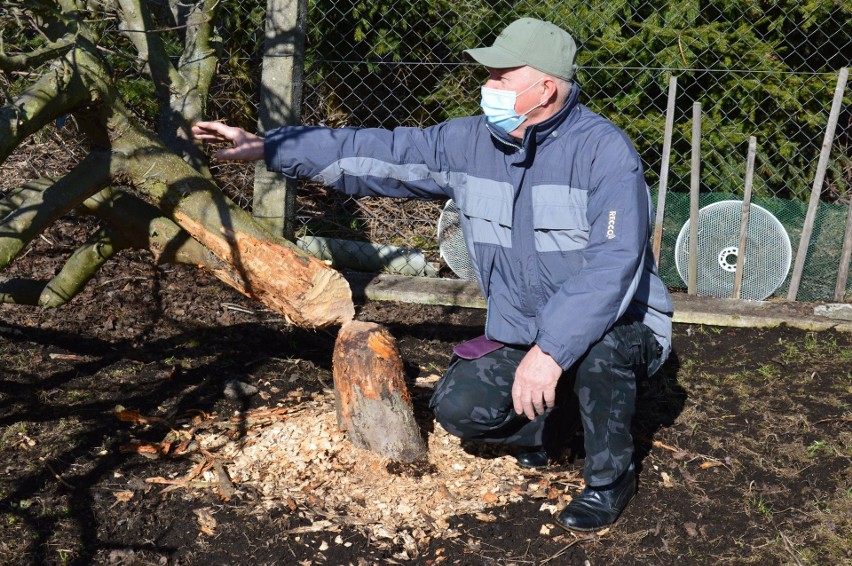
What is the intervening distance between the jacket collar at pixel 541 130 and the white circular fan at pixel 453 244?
7.84 feet

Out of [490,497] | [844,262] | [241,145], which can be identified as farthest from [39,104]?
[844,262]

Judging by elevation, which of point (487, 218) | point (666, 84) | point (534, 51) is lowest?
point (487, 218)

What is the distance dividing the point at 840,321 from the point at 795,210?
0.72 m

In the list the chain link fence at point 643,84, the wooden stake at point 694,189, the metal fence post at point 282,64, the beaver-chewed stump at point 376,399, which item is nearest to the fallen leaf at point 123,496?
the beaver-chewed stump at point 376,399

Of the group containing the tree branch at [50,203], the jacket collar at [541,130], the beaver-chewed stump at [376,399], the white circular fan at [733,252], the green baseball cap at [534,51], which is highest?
the green baseball cap at [534,51]

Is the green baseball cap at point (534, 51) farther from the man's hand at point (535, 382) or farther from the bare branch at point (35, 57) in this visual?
the bare branch at point (35, 57)

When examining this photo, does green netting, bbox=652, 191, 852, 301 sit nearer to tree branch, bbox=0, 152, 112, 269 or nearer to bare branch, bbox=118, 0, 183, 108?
bare branch, bbox=118, 0, 183, 108

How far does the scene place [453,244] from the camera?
18.0 ft

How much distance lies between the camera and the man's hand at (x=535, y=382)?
112 inches

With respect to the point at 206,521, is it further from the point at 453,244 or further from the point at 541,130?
the point at 453,244

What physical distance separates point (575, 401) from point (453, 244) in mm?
2178

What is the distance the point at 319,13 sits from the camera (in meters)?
5.62

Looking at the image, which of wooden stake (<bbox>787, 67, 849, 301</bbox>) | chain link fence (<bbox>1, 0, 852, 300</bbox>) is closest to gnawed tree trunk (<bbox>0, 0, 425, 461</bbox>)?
chain link fence (<bbox>1, 0, 852, 300</bbox>)

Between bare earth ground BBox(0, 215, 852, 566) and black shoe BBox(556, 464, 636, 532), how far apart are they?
4 cm
